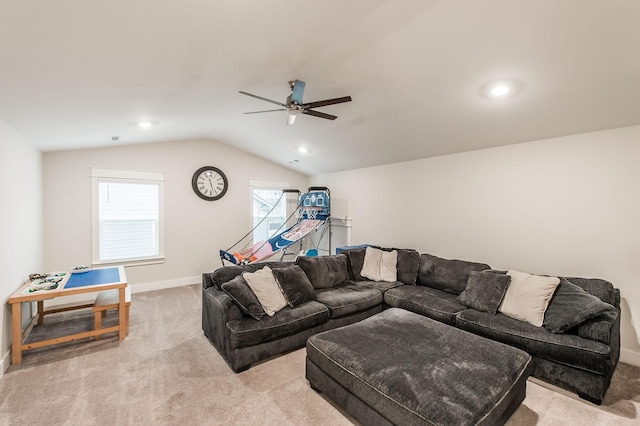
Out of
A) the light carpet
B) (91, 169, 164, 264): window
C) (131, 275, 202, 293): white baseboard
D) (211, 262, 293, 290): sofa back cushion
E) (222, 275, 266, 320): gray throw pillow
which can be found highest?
(91, 169, 164, 264): window

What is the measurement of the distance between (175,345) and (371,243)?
3721 millimetres

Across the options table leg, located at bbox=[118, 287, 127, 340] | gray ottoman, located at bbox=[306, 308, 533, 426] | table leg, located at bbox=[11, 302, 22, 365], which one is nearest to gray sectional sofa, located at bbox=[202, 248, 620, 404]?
gray ottoman, located at bbox=[306, 308, 533, 426]

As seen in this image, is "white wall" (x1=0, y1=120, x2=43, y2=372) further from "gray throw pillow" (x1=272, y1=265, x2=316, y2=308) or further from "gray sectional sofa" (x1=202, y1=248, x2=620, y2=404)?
"gray throw pillow" (x1=272, y1=265, x2=316, y2=308)

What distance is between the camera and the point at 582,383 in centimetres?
232

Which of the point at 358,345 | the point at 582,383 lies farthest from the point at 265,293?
the point at 582,383

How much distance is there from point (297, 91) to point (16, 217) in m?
3.40

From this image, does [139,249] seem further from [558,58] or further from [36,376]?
[558,58]

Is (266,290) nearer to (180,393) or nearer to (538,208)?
(180,393)

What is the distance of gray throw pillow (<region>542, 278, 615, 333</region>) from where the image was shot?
245 centimetres

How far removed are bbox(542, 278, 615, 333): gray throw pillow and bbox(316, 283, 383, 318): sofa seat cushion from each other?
5.71ft

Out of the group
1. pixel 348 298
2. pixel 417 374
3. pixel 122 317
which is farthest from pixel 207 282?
pixel 417 374

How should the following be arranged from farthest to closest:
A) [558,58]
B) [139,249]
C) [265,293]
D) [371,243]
Answer: [371,243] < [139,249] < [265,293] < [558,58]

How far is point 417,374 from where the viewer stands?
6.22 ft

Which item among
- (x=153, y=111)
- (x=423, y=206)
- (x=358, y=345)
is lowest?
(x=358, y=345)
